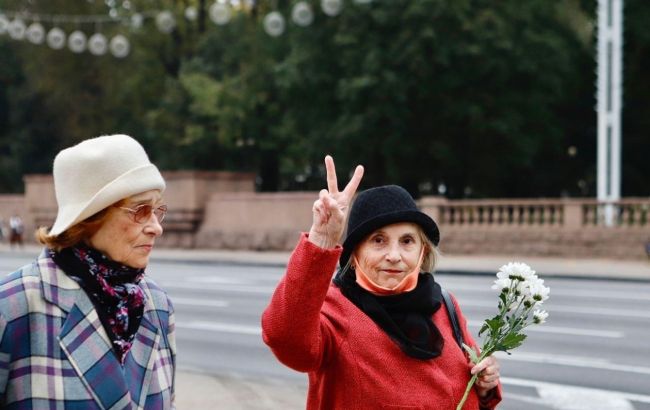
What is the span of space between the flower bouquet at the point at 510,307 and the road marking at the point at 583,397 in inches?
182

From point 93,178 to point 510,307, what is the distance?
5.04ft

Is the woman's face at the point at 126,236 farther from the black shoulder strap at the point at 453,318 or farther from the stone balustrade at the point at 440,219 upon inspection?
the stone balustrade at the point at 440,219

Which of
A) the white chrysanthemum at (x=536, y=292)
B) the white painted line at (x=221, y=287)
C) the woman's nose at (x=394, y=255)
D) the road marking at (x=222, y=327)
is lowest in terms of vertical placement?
the white painted line at (x=221, y=287)

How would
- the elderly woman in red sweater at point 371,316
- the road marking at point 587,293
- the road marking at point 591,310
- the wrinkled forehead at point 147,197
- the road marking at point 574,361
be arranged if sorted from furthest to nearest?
the road marking at point 587,293 → the road marking at point 591,310 → the road marking at point 574,361 → the elderly woman in red sweater at point 371,316 → the wrinkled forehead at point 147,197

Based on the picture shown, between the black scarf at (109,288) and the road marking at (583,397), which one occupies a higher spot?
the black scarf at (109,288)

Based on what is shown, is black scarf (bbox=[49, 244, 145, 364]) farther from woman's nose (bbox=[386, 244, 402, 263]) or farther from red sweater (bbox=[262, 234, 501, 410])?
woman's nose (bbox=[386, 244, 402, 263])

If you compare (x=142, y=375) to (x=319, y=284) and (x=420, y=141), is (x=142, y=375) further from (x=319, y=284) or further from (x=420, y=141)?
(x=420, y=141)

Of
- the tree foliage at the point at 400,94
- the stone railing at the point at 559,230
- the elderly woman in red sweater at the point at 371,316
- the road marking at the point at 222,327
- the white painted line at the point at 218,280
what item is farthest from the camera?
the tree foliage at the point at 400,94

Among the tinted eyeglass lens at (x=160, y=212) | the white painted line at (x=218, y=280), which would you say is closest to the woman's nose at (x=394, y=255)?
the tinted eyeglass lens at (x=160, y=212)

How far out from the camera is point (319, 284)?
2619mm

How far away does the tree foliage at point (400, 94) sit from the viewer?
91.5 feet

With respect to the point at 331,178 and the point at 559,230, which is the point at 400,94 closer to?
the point at 559,230

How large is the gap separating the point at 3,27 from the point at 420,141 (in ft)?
47.1

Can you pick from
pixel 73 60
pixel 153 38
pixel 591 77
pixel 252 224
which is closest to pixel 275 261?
pixel 252 224
